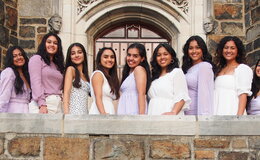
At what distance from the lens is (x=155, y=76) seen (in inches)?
249

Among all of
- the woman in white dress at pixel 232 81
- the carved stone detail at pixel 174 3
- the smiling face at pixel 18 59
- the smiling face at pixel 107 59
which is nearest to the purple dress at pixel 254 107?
the woman in white dress at pixel 232 81

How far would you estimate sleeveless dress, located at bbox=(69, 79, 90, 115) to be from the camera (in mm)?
6305

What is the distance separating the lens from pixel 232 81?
6.31 metres

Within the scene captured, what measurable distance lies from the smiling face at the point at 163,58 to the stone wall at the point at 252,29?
3362 mm

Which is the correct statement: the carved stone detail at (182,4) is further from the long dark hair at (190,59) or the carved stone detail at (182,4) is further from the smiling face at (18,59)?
the smiling face at (18,59)

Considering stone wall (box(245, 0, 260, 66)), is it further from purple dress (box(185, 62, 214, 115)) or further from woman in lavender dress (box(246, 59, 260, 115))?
purple dress (box(185, 62, 214, 115))

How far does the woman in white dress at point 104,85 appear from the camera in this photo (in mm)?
6188

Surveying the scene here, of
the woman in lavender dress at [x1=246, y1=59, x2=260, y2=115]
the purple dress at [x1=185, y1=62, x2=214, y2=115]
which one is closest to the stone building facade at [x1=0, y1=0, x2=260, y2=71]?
the woman in lavender dress at [x1=246, y1=59, x2=260, y2=115]

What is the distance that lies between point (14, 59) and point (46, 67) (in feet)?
1.33

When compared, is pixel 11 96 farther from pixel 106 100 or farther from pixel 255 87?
pixel 255 87

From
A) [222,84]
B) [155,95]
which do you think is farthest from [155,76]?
[222,84]

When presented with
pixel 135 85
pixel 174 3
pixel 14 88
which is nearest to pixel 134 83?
pixel 135 85

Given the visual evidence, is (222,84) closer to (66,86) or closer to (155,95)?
(155,95)

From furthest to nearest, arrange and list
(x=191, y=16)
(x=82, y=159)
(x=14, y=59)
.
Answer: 1. (x=191, y=16)
2. (x=14, y=59)
3. (x=82, y=159)
